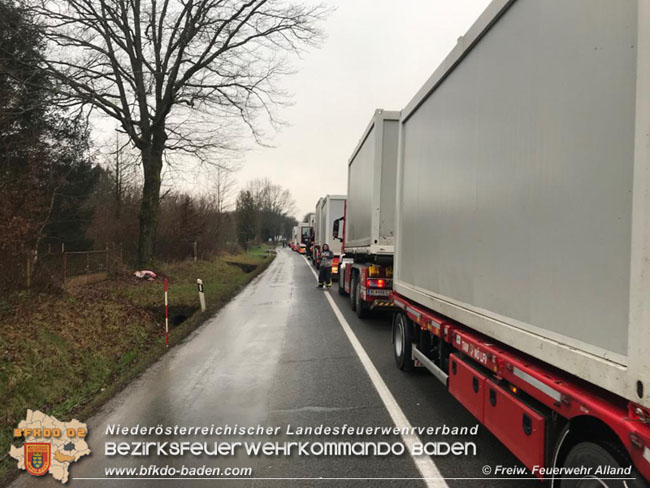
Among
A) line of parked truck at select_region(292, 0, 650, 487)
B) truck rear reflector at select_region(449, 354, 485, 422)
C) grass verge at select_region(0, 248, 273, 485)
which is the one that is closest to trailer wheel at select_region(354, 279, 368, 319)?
grass verge at select_region(0, 248, 273, 485)

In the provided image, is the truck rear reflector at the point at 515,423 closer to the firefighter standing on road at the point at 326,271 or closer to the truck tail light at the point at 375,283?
the truck tail light at the point at 375,283

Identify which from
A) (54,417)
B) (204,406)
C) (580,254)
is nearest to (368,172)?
(204,406)

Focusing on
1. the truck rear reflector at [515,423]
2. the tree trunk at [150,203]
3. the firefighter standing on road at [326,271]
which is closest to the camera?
the truck rear reflector at [515,423]

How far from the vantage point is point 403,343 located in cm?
632

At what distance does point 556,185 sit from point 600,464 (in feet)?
4.79

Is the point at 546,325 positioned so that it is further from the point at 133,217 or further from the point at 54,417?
the point at 133,217

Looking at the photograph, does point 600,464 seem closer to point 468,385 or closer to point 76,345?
point 468,385

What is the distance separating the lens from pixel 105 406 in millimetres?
5336

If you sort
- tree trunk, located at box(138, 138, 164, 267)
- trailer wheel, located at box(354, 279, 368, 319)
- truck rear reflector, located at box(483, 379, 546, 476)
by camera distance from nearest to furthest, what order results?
1. truck rear reflector, located at box(483, 379, 546, 476)
2. trailer wheel, located at box(354, 279, 368, 319)
3. tree trunk, located at box(138, 138, 164, 267)

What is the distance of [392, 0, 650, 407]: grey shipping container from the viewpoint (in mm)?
2029

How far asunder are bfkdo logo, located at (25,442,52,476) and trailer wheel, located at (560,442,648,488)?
3901 millimetres

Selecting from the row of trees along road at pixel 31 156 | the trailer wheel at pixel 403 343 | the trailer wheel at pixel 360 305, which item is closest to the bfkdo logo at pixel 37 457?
the trailer wheel at pixel 403 343

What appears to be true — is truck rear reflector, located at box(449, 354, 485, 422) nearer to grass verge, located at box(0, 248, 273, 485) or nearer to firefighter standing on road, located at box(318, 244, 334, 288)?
grass verge, located at box(0, 248, 273, 485)

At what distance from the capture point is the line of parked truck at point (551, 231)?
2027 millimetres
